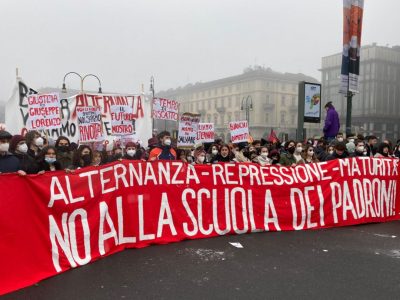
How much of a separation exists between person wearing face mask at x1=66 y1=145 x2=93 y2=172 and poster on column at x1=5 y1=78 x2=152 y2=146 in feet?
9.97

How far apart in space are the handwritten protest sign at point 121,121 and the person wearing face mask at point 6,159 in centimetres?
348

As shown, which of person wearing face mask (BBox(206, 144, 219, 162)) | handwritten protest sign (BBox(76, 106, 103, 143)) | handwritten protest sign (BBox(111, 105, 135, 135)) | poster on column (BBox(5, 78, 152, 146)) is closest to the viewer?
person wearing face mask (BBox(206, 144, 219, 162))

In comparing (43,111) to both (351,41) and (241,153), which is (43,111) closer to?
(241,153)

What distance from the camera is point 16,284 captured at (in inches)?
158

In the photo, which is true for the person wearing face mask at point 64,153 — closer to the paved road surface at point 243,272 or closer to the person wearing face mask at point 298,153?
the paved road surface at point 243,272

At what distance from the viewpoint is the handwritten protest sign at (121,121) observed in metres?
8.72

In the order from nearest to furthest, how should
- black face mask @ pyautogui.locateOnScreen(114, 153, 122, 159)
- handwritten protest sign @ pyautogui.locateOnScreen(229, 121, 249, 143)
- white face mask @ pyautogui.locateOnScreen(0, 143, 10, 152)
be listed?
white face mask @ pyautogui.locateOnScreen(0, 143, 10, 152) < black face mask @ pyautogui.locateOnScreen(114, 153, 122, 159) < handwritten protest sign @ pyautogui.locateOnScreen(229, 121, 249, 143)

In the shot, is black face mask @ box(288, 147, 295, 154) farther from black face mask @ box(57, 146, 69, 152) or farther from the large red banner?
black face mask @ box(57, 146, 69, 152)

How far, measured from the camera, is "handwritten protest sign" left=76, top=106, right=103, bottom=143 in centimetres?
834

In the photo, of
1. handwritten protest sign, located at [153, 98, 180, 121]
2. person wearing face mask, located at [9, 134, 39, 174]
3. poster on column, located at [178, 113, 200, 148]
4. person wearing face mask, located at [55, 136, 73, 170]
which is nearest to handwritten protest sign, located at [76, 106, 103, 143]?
handwritten protest sign, located at [153, 98, 180, 121]

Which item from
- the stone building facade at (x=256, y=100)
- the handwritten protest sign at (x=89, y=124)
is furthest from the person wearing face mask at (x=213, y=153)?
the stone building facade at (x=256, y=100)

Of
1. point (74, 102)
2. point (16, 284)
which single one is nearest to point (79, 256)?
point (16, 284)

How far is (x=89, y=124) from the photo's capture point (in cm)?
849

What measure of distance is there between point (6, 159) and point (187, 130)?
3806 millimetres
